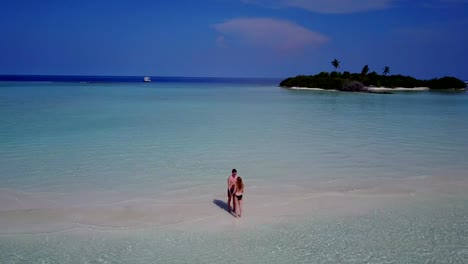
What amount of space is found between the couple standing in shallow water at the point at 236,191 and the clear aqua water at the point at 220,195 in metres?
0.38

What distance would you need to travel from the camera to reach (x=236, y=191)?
10.9m

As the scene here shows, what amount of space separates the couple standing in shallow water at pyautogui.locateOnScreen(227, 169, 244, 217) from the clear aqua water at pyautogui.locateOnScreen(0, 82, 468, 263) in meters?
0.38

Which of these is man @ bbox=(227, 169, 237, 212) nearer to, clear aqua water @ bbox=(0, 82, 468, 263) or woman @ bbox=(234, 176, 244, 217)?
woman @ bbox=(234, 176, 244, 217)

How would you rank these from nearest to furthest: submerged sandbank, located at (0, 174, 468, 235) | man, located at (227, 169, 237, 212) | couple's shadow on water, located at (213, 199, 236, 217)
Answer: submerged sandbank, located at (0, 174, 468, 235), man, located at (227, 169, 237, 212), couple's shadow on water, located at (213, 199, 236, 217)

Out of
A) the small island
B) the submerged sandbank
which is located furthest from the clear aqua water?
the small island

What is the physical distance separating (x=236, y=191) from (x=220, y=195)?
7.66 feet

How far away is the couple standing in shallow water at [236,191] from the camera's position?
35.5ft

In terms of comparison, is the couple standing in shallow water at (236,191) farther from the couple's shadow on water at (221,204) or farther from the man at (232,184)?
the couple's shadow on water at (221,204)

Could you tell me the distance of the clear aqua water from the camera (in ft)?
30.4

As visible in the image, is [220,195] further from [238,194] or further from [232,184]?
[238,194]

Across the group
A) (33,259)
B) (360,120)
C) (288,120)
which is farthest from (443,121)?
(33,259)

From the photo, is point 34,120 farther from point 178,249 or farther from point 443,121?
point 443,121

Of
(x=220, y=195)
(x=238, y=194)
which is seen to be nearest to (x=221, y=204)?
(x=220, y=195)

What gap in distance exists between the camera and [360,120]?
35.0m
